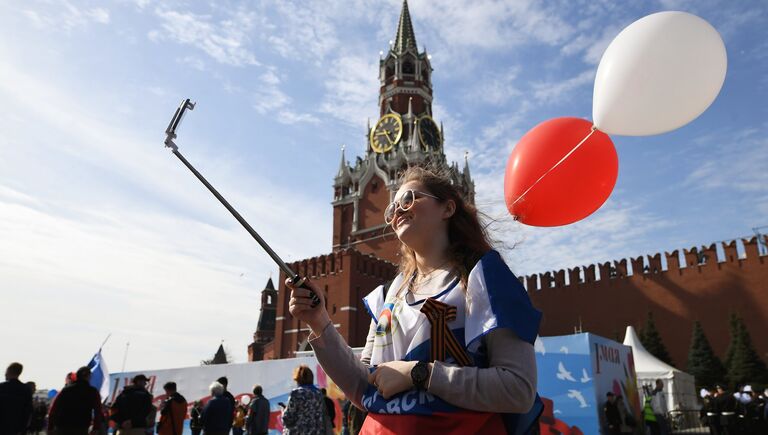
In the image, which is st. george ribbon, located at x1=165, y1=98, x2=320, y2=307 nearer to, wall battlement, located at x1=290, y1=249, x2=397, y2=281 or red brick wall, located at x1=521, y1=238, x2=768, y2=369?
wall battlement, located at x1=290, y1=249, x2=397, y2=281

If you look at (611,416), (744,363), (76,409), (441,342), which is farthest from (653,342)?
(441,342)

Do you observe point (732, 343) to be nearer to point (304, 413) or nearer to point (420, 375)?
point (304, 413)

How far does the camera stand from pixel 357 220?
3925 centimetres

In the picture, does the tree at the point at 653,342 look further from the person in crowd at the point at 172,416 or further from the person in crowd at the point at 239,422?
the person in crowd at the point at 172,416

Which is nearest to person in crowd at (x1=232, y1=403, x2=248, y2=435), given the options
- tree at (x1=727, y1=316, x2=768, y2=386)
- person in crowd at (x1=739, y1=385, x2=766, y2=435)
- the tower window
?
person in crowd at (x1=739, y1=385, x2=766, y2=435)

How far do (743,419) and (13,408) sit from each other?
12.1m

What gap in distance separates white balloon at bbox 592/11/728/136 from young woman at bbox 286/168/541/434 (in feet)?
4.60

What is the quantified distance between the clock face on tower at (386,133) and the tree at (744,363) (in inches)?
975

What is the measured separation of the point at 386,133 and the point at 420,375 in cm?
3967

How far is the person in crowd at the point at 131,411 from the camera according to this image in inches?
227

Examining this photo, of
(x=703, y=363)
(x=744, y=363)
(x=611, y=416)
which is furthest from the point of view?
(x=703, y=363)

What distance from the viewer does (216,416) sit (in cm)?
627

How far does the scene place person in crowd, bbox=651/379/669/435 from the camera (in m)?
13.1

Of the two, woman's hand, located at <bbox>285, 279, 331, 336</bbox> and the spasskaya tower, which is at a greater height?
the spasskaya tower
